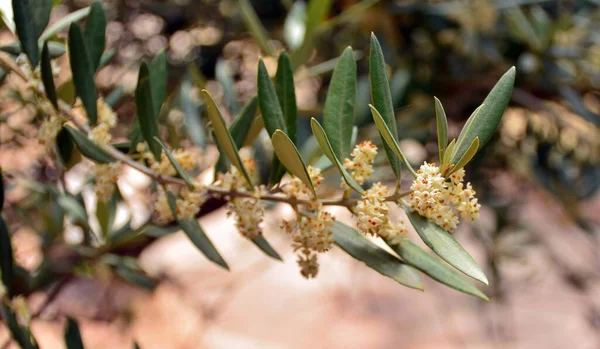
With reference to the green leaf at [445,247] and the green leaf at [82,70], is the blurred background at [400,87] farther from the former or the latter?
the green leaf at [445,247]

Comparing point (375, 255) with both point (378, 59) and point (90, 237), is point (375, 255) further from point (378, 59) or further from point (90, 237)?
point (90, 237)

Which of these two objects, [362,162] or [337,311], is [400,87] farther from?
[337,311]

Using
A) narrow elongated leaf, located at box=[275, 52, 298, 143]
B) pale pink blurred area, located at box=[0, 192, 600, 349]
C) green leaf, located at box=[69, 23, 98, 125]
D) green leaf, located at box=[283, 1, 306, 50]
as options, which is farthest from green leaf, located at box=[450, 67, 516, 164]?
pale pink blurred area, located at box=[0, 192, 600, 349]

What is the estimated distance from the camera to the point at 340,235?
37cm

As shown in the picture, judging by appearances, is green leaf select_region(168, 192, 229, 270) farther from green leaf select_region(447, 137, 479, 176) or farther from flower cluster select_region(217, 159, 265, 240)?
green leaf select_region(447, 137, 479, 176)

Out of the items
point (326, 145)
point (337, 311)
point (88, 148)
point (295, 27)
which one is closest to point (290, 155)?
point (326, 145)

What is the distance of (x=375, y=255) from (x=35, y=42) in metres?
0.25

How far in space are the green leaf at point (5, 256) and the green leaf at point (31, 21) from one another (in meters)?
0.11

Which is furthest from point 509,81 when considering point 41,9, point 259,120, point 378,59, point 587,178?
point 587,178

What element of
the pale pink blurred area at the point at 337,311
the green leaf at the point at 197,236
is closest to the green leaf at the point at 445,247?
the green leaf at the point at 197,236

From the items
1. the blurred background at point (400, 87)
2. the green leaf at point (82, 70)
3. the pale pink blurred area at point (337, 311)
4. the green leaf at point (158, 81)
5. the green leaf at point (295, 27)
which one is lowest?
the pale pink blurred area at point (337, 311)

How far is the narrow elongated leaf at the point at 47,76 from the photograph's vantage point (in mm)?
353

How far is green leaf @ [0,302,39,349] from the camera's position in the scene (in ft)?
1.32

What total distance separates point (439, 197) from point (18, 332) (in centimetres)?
30
